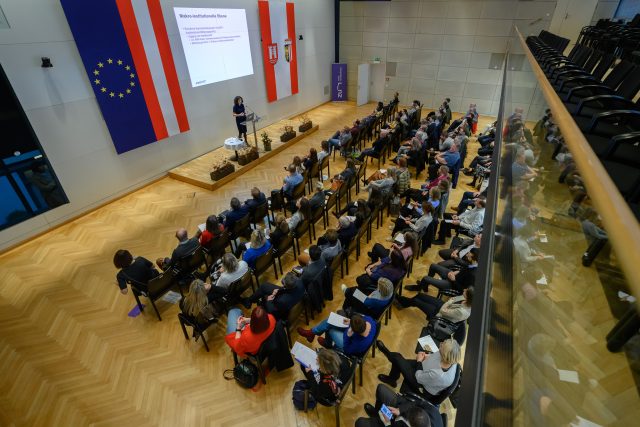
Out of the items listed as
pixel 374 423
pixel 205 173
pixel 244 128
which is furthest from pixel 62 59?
pixel 374 423

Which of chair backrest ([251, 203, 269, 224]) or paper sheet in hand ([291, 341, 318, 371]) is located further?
chair backrest ([251, 203, 269, 224])

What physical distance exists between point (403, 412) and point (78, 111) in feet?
25.1

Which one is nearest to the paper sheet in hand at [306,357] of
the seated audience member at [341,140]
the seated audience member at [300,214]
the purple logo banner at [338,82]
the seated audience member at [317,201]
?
the seated audience member at [300,214]

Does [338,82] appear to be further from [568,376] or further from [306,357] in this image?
[568,376]

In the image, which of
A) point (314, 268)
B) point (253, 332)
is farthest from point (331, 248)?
point (253, 332)

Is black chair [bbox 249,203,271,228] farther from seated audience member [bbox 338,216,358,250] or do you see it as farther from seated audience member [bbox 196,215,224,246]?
seated audience member [bbox 338,216,358,250]

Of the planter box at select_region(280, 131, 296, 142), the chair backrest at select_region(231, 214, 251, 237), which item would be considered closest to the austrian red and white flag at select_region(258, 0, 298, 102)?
the planter box at select_region(280, 131, 296, 142)

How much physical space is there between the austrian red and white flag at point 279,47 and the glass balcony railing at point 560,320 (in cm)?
1081

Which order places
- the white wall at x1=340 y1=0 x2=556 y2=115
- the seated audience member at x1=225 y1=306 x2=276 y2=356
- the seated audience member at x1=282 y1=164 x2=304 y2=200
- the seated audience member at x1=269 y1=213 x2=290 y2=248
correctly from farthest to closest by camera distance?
the white wall at x1=340 y1=0 x2=556 y2=115, the seated audience member at x1=282 y1=164 x2=304 y2=200, the seated audience member at x1=269 y1=213 x2=290 y2=248, the seated audience member at x1=225 y1=306 x2=276 y2=356

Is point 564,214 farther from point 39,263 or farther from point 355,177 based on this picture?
point 39,263

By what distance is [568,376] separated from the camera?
64 centimetres

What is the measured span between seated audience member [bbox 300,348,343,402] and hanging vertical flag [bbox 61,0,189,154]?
682 centimetres

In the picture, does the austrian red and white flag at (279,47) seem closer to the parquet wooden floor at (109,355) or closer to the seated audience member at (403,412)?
the parquet wooden floor at (109,355)

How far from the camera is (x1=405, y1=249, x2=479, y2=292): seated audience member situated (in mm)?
3867
